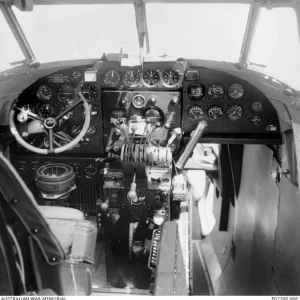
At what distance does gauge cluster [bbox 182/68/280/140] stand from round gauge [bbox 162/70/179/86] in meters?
Answer: 0.09

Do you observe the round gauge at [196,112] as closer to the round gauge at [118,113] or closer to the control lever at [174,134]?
the control lever at [174,134]

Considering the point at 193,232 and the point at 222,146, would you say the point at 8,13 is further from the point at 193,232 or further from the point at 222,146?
the point at 193,232

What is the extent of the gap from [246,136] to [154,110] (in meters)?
0.91

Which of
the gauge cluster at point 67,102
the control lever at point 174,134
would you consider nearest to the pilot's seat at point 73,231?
the control lever at point 174,134

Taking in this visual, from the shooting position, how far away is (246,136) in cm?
350

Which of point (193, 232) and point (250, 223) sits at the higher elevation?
point (250, 223)

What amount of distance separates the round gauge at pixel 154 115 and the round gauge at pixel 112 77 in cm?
38

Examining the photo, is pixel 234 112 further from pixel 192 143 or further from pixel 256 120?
pixel 192 143

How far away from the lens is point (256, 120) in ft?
11.4

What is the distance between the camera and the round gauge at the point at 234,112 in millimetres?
3498

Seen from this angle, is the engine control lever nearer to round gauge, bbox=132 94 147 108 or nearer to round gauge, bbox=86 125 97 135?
round gauge, bbox=132 94 147 108

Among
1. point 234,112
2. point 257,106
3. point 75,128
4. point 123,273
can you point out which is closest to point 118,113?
point 75,128

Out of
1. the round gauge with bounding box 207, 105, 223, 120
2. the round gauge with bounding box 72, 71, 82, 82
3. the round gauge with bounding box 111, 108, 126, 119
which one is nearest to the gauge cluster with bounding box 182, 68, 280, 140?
the round gauge with bounding box 207, 105, 223, 120

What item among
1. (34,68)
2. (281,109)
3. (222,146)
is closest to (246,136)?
(281,109)
